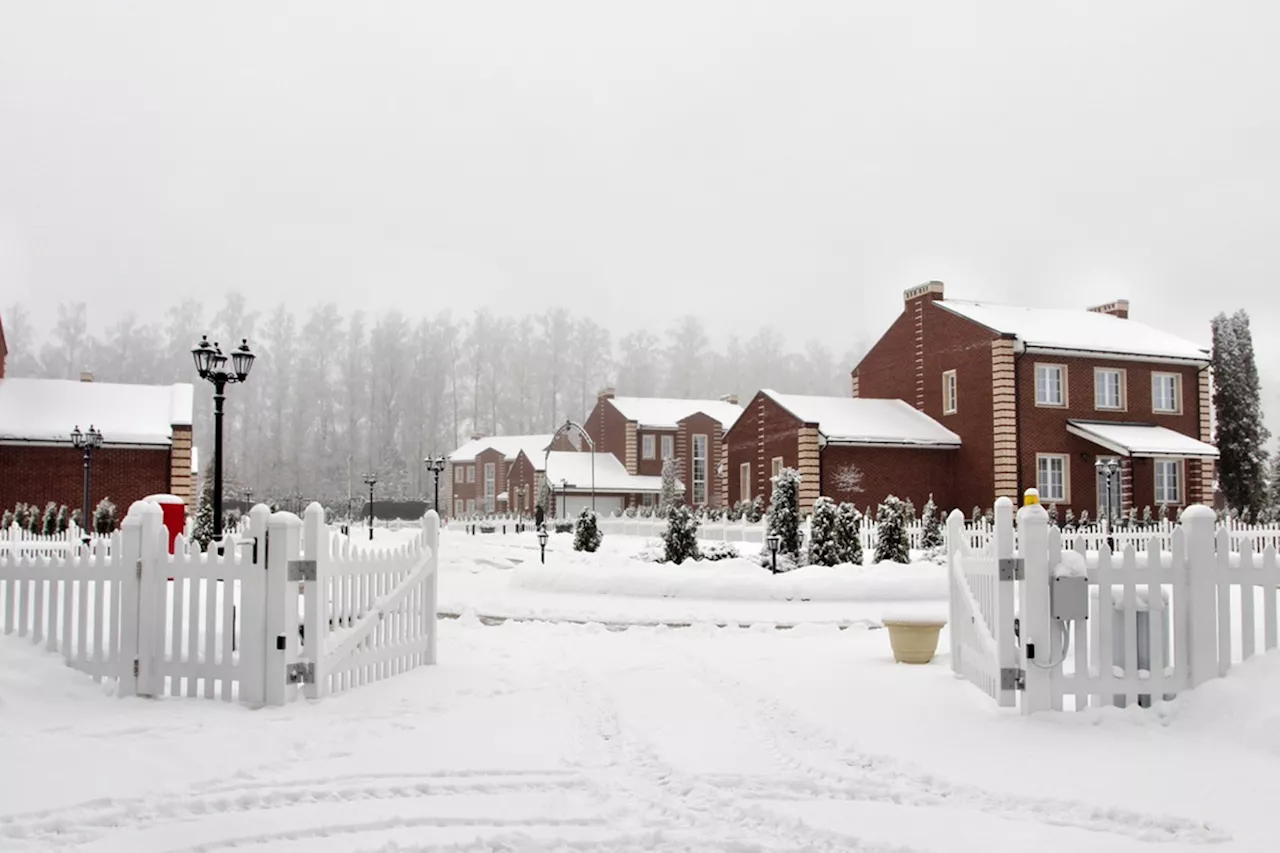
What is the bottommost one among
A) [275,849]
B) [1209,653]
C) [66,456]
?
[275,849]

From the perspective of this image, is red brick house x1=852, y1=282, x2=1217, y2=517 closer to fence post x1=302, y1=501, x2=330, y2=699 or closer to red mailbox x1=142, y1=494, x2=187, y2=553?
red mailbox x1=142, y1=494, x2=187, y2=553

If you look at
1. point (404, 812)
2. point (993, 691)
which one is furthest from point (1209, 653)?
point (404, 812)

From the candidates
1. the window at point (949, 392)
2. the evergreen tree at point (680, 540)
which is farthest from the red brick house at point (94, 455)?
the window at point (949, 392)

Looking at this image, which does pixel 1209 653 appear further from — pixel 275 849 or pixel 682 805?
pixel 275 849

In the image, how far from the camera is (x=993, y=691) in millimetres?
7773

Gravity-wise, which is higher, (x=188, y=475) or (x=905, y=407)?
(x=905, y=407)

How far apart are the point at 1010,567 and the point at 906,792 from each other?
2.42 meters

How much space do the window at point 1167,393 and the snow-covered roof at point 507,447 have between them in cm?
3414

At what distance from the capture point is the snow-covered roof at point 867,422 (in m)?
34.2

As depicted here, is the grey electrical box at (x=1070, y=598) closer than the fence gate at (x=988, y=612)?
Yes

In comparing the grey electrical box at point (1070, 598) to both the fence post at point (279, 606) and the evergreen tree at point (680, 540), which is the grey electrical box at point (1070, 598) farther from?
the evergreen tree at point (680, 540)

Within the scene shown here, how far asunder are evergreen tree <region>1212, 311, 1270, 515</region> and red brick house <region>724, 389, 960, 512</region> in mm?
17169

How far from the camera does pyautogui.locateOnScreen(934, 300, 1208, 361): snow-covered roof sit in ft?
115

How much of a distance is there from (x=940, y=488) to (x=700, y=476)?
24.1m
